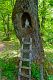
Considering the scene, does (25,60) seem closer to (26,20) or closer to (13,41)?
(26,20)

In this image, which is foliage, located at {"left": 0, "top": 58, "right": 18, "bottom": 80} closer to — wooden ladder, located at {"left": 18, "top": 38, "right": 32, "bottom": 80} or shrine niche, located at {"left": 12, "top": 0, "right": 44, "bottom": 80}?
wooden ladder, located at {"left": 18, "top": 38, "right": 32, "bottom": 80}

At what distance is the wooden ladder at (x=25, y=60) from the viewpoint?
8.95 m

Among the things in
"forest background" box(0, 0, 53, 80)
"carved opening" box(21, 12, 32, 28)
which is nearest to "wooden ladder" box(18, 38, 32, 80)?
"forest background" box(0, 0, 53, 80)

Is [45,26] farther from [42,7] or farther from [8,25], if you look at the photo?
[8,25]

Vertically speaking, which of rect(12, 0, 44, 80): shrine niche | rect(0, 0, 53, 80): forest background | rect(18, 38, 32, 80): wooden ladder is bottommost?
rect(0, 0, 53, 80): forest background

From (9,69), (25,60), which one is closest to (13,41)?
(9,69)

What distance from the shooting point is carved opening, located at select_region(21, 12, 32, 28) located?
993cm

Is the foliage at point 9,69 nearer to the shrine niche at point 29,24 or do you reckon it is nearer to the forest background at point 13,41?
the forest background at point 13,41

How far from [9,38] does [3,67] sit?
14619 mm

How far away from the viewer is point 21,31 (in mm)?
9953

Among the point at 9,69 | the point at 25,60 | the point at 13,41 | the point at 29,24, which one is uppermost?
the point at 29,24

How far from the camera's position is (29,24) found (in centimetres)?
1000

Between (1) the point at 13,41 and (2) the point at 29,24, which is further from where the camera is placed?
(1) the point at 13,41

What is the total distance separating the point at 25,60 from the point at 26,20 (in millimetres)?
2092
